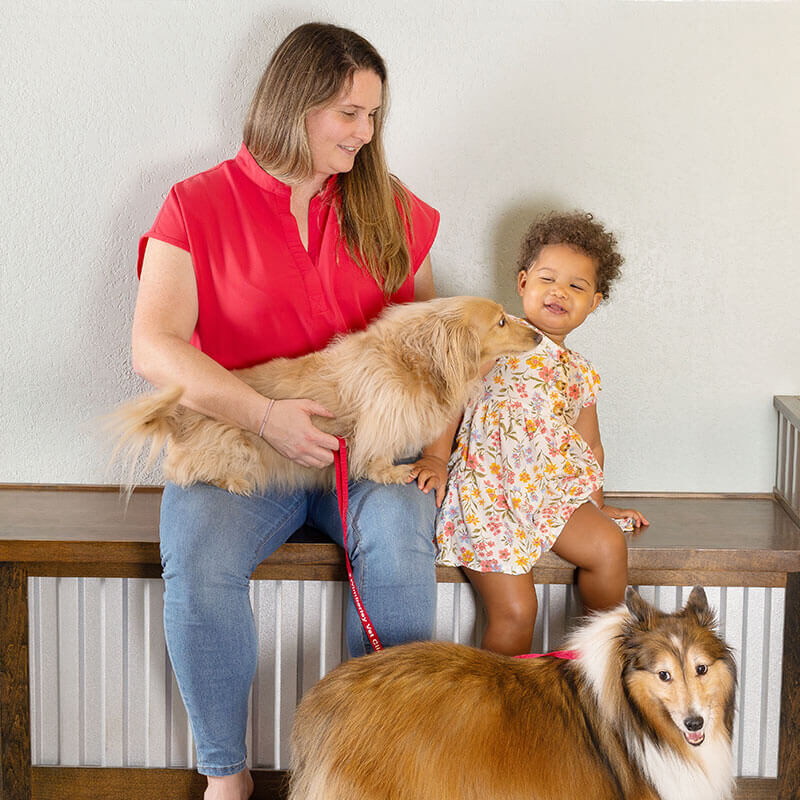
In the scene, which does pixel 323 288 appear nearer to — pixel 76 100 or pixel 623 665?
pixel 76 100

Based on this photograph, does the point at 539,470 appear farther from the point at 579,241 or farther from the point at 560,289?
the point at 579,241

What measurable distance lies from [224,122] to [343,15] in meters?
0.35

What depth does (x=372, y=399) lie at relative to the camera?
1.84 metres

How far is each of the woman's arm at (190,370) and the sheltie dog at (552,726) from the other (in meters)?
0.43

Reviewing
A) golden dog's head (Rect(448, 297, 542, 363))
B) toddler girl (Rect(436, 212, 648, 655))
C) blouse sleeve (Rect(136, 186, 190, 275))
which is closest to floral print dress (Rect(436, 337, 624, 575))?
toddler girl (Rect(436, 212, 648, 655))

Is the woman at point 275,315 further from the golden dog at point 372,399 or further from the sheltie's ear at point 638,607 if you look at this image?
the sheltie's ear at point 638,607

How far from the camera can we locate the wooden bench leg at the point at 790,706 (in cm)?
213

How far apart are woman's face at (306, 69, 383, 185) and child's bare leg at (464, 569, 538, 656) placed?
2.82 feet

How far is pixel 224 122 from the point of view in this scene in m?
2.28

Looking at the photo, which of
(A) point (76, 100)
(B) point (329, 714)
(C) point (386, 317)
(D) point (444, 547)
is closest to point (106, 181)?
(A) point (76, 100)

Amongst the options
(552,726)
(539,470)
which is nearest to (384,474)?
(539,470)

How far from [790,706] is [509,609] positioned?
690 millimetres

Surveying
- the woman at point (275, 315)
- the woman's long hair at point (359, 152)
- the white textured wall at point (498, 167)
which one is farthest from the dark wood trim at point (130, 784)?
the woman's long hair at point (359, 152)

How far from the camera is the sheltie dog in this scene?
158cm
